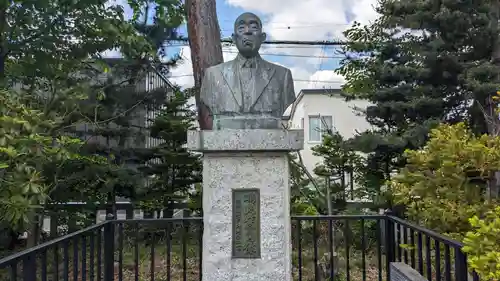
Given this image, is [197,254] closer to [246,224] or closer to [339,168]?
[339,168]

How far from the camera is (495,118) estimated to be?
5820 millimetres

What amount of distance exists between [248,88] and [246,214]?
0.88 m

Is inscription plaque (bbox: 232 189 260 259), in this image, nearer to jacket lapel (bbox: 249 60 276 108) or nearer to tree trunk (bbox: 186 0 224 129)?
jacket lapel (bbox: 249 60 276 108)

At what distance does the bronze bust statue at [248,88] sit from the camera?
2.84 meters

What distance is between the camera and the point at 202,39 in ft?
19.2

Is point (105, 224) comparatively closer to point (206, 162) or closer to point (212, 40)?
point (206, 162)

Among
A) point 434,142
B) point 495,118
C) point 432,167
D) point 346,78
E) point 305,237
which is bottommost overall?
point 305,237

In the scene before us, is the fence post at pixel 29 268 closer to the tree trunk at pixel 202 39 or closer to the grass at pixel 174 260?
the grass at pixel 174 260

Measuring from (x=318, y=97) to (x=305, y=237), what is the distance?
8714 millimetres

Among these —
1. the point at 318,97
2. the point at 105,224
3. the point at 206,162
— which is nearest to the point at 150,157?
the point at 105,224

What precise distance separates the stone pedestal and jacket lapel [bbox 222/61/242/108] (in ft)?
1.28

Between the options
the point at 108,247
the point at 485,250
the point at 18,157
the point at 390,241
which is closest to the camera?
the point at 485,250

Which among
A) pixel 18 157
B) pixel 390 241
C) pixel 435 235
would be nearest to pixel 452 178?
pixel 390 241

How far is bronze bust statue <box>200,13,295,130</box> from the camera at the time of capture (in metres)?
2.84
